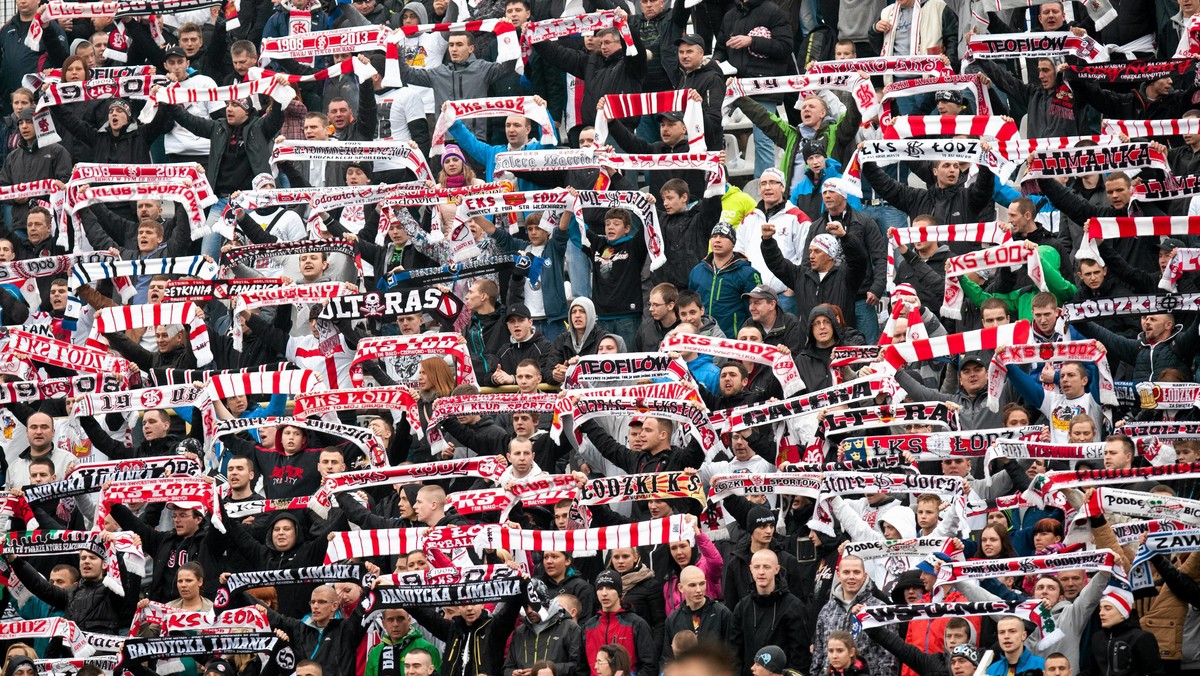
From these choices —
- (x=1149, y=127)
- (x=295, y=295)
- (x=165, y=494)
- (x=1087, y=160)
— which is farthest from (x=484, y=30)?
(x=165, y=494)

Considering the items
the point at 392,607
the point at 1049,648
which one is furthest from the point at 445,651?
the point at 1049,648

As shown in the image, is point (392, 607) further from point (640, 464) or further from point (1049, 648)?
point (1049, 648)

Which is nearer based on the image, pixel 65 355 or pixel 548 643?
pixel 548 643

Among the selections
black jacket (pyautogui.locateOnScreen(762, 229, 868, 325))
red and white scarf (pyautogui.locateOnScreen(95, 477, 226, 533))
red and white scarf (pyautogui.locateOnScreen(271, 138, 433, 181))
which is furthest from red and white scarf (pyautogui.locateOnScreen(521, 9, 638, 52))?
red and white scarf (pyautogui.locateOnScreen(95, 477, 226, 533))

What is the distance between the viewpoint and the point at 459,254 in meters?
17.6

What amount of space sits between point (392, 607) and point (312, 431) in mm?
2772

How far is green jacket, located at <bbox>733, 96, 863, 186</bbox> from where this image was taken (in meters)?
18.2

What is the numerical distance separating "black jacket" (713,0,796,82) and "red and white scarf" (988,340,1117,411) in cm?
562

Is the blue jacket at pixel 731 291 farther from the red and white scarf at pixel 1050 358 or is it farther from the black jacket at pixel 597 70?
the black jacket at pixel 597 70

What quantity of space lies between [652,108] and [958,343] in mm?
4739

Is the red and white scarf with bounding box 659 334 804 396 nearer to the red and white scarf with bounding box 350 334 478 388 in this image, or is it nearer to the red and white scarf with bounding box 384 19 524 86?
the red and white scarf with bounding box 350 334 478 388

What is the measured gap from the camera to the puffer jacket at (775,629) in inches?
514

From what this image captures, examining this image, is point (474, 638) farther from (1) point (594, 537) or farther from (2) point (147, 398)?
(2) point (147, 398)

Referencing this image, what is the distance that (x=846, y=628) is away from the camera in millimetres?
12820
